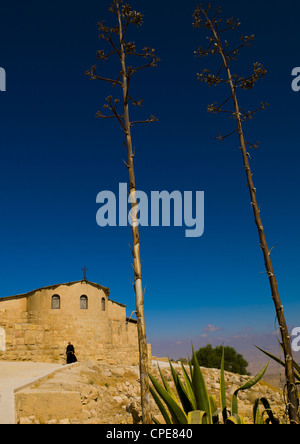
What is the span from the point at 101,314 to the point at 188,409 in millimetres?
21675

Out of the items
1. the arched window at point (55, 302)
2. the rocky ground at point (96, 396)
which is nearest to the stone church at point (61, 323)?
the arched window at point (55, 302)

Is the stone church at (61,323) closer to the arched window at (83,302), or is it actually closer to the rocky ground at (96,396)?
the arched window at (83,302)

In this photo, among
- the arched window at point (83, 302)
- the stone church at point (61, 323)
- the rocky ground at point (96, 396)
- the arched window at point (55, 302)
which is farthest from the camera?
the arched window at point (83, 302)

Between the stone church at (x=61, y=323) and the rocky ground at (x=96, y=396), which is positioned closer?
the rocky ground at (x=96, y=396)

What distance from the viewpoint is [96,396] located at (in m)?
10.8

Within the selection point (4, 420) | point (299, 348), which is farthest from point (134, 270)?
point (4, 420)

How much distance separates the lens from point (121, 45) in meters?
5.70

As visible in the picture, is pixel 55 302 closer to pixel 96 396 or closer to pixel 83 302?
pixel 83 302

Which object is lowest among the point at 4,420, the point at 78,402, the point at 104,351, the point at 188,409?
the point at 104,351

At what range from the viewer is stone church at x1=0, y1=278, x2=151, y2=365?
21.2 m

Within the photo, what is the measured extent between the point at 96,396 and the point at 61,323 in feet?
43.8

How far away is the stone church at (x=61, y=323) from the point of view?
21234mm

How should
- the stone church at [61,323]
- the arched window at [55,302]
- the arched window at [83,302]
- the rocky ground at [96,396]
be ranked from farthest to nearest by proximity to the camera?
the arched window at [83,302] < the arched window at [55,302] < the stone church at [61,323] < the rocky ground at [96,396]
